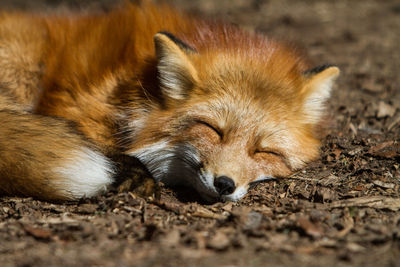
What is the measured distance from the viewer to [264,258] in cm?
202

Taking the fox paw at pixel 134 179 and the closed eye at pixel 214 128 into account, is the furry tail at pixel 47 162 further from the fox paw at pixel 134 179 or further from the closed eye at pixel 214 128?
the closed eye at pixel 214 128

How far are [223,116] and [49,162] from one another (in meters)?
1.15

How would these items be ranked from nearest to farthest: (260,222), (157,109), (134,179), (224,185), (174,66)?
(260,222), (224,185), (134,179), (174,66), (157,109)

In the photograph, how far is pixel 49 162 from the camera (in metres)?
2.50

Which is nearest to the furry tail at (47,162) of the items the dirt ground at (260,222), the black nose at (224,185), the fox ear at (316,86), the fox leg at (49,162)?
the fox leg at (49,162)

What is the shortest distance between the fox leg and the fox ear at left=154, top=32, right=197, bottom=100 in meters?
0.67

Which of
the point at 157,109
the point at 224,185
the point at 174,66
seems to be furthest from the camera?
the point at 157,109

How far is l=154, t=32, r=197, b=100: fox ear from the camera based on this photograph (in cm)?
288

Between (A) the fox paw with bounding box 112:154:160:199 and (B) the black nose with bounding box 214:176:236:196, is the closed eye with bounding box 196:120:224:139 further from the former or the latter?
(A) the fox paw with bounding box 112:154:160:199

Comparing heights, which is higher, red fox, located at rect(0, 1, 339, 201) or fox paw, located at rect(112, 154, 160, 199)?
red fox, located at rect(0, 1, 339, 201)

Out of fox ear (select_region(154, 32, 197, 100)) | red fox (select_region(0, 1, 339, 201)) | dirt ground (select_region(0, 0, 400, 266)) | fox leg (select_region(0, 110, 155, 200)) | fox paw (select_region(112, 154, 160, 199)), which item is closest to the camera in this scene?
dirt ground (select_region(0, 0, 400, 266))

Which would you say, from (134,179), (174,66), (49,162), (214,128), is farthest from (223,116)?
(49,162)

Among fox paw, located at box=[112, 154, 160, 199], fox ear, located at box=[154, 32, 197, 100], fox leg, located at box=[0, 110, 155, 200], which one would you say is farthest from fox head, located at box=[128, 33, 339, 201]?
fox leg, located at box=[0, 110, 155, 200]

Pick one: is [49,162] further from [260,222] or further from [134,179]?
[260,222]
